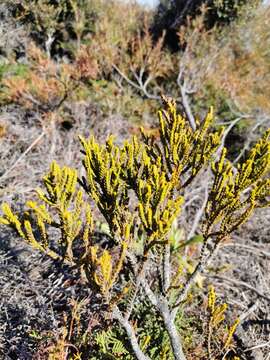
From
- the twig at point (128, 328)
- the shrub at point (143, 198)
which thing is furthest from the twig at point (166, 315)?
the twig at point (128, 328)

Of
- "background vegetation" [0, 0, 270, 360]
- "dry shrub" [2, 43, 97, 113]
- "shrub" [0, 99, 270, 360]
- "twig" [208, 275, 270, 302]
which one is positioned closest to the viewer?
"shrub" [0, 99, 270, 360]

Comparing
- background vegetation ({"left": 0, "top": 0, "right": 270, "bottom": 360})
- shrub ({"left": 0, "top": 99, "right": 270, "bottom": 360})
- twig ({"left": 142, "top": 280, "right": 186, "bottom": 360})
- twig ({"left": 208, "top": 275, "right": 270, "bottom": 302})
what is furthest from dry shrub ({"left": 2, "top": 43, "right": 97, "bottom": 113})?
twig ({"left": 142, "top": 280, "right": 186, "bottom": 360})

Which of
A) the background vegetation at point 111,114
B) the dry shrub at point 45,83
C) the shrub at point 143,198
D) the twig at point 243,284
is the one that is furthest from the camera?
the dry shrub at point 45,83

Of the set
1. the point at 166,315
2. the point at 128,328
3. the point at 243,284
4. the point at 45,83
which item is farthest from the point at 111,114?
the point at 128,328

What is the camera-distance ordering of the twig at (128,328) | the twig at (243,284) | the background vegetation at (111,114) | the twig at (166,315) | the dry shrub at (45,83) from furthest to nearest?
the dry shrub at (45,83), the twig at (243,284), the background vegetation at (111,114), the twig at (166,315), the twig at (128,328)

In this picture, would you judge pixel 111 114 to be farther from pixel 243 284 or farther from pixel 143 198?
pixel 143 198

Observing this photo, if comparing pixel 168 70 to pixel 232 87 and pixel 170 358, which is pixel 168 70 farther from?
pixel 170 358

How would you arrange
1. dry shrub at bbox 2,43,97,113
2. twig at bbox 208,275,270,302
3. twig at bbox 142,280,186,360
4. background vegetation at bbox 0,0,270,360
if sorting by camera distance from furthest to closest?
dry shrub at bbox 2,43,97,113 → twig at bbox 208,275,270,302 → background vegetation at bbox 0,0,270,360 → twig at bbox 142,280,186,360

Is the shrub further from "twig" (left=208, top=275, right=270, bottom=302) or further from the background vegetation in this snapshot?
"twig" (left=208, top=275, right=270, bottom=302)

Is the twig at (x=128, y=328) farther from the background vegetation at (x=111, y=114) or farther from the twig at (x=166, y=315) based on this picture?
the background vegetation at (x=111, y=114)

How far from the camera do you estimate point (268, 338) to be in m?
3.50

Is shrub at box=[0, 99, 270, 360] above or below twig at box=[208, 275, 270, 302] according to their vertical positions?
above

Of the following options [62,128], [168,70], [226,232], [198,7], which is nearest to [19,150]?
Answer: [62,128]

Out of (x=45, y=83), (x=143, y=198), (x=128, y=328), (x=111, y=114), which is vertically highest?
(x=143, y=198)
